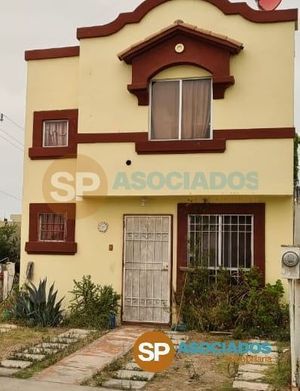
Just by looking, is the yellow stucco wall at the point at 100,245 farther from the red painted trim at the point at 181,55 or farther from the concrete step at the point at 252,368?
the concrete step at the point at 252,368

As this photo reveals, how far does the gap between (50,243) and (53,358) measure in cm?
396

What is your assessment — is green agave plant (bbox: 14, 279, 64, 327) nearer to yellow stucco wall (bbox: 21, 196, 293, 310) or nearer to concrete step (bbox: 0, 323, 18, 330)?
concrete step (bbox: 0, 323, 18, 330)

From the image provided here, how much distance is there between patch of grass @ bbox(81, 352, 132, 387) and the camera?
6.85 metres

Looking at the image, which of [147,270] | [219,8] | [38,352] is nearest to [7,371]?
[38,352]

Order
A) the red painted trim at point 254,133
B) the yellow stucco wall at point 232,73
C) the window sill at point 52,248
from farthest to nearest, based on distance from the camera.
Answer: the window sill at point 52,248
the yellow stucco wall at point 232,73
the red painted trim at point 254,133

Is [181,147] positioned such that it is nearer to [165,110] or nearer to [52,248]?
[165,110]

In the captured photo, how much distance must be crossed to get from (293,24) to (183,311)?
239 inches

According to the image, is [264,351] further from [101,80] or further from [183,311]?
[101,80]

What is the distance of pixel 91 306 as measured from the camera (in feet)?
35.3

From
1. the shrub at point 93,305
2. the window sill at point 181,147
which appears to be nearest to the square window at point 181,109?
the window sill at point 181,147

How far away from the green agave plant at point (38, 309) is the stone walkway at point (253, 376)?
4483 mm

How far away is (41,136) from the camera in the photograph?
39.7 feet

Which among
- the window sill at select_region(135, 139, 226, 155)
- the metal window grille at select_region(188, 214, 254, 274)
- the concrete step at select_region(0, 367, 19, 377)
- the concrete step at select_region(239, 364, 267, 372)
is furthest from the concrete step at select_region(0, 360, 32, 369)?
the window sill at select_region(135, 139, 226, 155)

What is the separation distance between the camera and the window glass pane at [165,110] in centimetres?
1075
